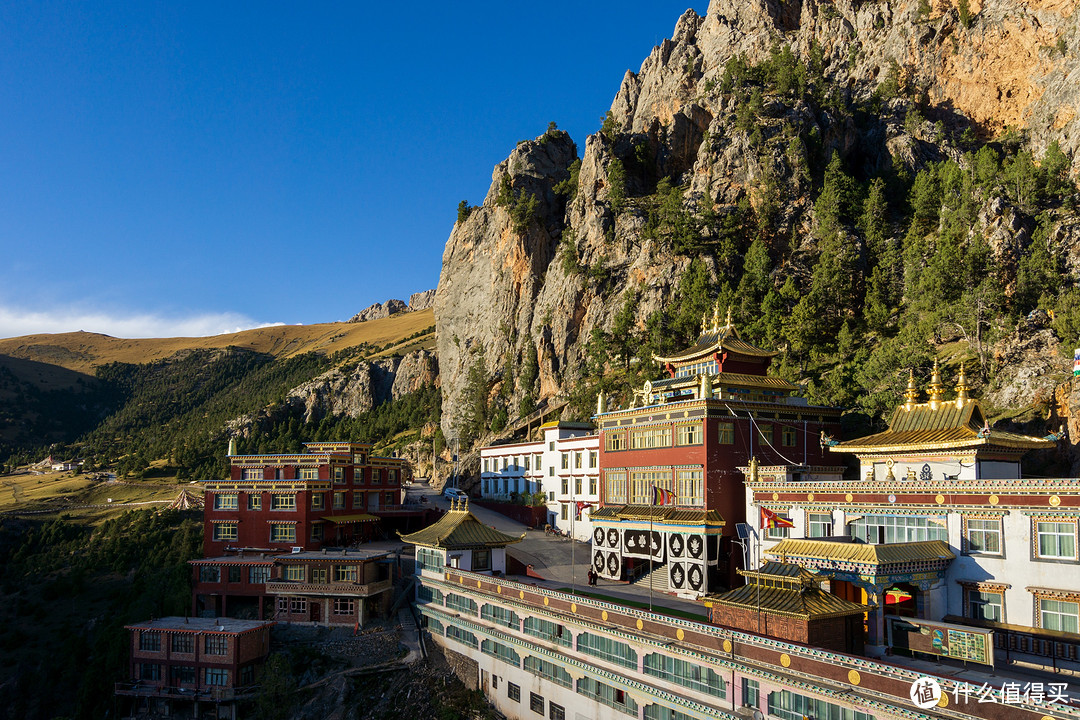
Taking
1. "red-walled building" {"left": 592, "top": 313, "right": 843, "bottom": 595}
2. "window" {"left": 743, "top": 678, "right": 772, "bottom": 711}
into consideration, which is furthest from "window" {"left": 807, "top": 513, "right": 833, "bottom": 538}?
"window" {"left": 743, "top": 678, "right": 772, "bottom": 711}

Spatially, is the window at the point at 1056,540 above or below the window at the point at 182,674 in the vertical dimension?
above

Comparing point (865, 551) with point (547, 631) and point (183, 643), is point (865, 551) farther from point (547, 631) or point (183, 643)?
point (183, 643)

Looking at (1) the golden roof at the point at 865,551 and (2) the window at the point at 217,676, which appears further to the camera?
(2) the window at the point at 217,676

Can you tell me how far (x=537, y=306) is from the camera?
90938 mm

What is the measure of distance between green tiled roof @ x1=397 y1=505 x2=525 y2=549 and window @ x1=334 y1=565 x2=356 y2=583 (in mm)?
4140

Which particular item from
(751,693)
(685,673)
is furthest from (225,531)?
(751,693)

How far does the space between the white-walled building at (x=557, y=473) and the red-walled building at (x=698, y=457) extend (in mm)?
6365

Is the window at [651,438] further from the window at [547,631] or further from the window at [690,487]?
the window at [547,631]

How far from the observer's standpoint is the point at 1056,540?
2553 centimetres

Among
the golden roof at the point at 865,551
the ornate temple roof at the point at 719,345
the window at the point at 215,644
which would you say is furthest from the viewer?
the ornate temple roof at the point at 719,345

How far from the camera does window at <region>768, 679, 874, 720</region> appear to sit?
2106 cm

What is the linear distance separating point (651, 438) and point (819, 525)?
1355cm

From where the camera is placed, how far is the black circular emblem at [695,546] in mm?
38500

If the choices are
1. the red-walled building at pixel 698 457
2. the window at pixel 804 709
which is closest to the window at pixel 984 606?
the window at pixel 804 709
